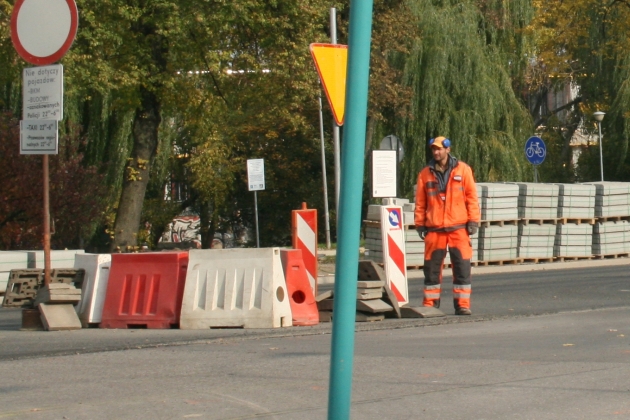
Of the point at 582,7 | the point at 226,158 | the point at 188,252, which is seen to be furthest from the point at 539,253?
the point at 226,158

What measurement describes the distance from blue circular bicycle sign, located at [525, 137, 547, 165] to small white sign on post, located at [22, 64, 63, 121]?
70.8ft

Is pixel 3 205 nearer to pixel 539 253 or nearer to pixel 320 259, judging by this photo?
pixel 320 259

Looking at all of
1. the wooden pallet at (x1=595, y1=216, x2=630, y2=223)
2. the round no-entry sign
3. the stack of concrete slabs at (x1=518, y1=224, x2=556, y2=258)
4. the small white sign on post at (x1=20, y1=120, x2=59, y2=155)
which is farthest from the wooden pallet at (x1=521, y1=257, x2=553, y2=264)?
the round no-entry sign

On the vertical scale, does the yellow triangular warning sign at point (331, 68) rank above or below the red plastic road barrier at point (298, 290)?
above

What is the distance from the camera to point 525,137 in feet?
117

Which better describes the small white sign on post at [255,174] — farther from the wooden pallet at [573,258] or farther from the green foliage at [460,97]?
the wooden pallet at [573,258]

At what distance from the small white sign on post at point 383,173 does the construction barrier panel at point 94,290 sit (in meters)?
4.24

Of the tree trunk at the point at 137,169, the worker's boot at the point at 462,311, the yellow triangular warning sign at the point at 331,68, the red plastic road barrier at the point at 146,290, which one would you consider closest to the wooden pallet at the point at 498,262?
the tree trunk at the point at 137,169

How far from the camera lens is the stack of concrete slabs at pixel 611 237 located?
24.8 meters

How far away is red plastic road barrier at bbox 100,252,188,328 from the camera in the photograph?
10961 millimetres

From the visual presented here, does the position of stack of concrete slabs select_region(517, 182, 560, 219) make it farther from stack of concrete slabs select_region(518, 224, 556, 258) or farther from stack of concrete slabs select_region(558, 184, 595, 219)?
stack of concrete slabs select_region(518, 224, 556, 258)

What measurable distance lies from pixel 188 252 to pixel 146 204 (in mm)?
34869

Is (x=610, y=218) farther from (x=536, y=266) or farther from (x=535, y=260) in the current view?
(x=536, y=266)

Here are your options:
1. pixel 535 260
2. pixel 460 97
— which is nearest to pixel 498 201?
pixel 535 260
